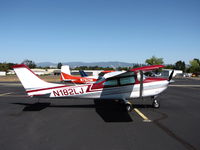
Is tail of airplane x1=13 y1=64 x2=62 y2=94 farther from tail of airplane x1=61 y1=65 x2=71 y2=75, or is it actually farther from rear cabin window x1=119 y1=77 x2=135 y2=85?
tail of airplane x1=61 y1=65 x2=71 y2=75

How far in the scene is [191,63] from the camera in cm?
11444

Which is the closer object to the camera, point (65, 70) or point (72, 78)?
point (72, 78)

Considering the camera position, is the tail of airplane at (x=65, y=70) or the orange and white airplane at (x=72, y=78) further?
the tail of airplane at (x=65, y=70)

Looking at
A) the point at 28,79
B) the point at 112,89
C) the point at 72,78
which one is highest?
the point at 28,79

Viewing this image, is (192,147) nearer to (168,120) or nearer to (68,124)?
(168,120)

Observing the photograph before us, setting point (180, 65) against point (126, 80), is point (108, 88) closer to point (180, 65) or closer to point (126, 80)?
point (126, 80)

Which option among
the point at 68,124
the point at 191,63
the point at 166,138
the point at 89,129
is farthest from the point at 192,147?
the point at 191,63

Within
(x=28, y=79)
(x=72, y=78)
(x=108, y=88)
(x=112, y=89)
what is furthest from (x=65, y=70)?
(x=112, y=89)

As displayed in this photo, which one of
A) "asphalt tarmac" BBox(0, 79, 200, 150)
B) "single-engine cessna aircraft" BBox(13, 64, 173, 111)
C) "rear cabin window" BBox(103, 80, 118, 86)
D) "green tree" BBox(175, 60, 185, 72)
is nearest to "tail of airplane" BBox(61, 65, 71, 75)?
"single-engine cessna aircraft" BBox(13, 64, 173, 111)

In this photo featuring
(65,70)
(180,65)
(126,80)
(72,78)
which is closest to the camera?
(126,80)

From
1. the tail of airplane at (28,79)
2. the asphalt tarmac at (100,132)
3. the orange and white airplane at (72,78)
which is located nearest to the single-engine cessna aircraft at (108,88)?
the tail of airplane at (28,79)

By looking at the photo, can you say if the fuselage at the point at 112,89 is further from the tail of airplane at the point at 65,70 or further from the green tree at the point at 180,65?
the green tree at the point at 180,65

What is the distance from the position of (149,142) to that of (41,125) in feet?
14.5

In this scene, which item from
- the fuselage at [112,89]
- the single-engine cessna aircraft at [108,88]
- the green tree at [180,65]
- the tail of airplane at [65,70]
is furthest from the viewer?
the green tree at [180,65]
